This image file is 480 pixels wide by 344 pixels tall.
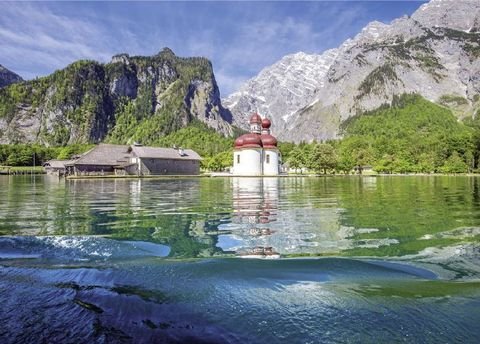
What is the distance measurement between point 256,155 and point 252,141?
3.29 m

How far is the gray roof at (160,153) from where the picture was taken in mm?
87125

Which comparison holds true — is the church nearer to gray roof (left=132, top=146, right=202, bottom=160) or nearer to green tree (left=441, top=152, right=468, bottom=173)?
gray roof (left=132, top=146, right=202, bottom=160)

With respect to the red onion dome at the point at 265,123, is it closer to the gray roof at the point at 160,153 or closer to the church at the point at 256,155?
the church at the point at 256,155

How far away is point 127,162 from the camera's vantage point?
287 ft

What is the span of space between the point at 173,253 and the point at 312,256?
346cm

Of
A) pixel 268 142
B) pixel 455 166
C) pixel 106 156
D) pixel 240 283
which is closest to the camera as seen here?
pixel 240 283

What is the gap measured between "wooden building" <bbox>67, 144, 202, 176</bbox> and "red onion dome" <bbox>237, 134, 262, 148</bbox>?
55.6 ft

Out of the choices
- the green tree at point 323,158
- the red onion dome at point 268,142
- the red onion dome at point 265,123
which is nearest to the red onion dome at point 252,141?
the red onion dome at point 268,142

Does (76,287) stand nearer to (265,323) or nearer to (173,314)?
(173,314)

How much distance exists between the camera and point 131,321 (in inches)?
217

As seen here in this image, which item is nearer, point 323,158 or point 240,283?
point 240,283

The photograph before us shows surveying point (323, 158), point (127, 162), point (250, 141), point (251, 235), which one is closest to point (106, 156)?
point (127, 162)

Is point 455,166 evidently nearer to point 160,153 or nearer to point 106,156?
point 160,153

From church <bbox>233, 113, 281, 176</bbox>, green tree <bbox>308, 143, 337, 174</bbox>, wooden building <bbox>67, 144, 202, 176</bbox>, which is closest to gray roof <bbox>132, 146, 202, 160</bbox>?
wooden building <bbox>67, 144, 202, 176</bbox>
